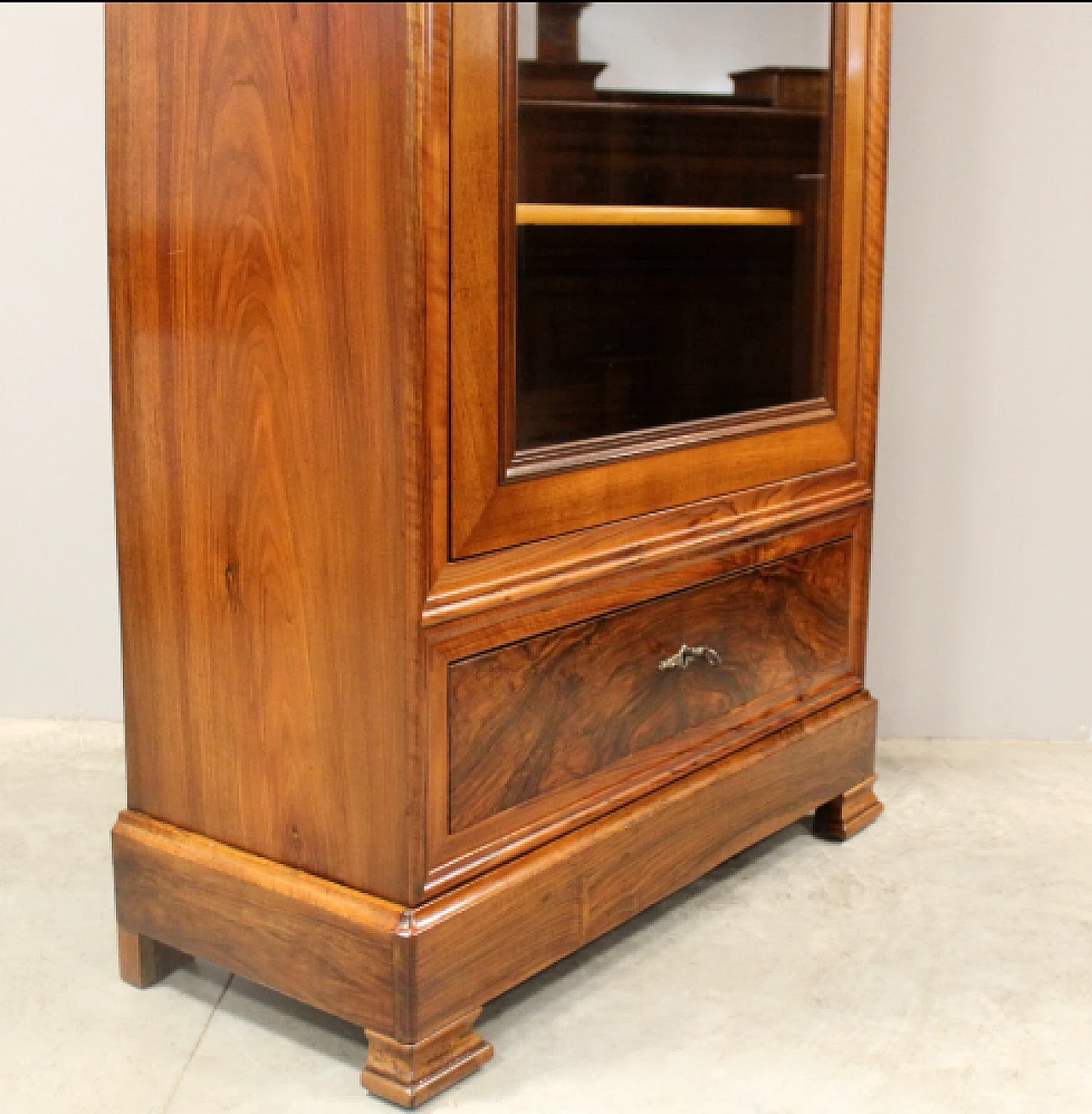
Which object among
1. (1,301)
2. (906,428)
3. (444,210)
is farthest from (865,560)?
(1,301)

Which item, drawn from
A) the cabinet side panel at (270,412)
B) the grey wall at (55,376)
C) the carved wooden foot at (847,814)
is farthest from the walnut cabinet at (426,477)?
the grey wall at (55,376)

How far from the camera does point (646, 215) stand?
5.69 feet

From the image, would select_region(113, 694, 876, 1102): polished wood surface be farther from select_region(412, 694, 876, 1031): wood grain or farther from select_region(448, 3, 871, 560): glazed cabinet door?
select_region(448, 3, 871, 560): glazed cabinet door

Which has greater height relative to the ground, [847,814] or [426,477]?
[426,477]

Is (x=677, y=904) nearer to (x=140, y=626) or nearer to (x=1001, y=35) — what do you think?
(x=140, y=626)

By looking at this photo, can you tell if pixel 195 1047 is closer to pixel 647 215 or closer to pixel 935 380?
pixel 647 215

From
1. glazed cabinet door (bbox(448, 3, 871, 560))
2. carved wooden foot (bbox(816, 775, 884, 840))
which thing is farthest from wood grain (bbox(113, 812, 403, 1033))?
carved wooden foot (bbox(816, 775, 884, 840))

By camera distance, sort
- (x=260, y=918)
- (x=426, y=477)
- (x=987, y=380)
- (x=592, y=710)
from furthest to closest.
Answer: (x=987, y=380), (x=592, y=710), (x=260, y=918), (x=426, y=477)

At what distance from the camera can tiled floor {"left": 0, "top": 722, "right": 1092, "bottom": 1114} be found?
1556 millimetres

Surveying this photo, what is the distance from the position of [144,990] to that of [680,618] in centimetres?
69

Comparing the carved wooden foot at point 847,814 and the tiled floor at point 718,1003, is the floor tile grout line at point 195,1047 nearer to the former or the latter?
the tiled floor at point 718,1003

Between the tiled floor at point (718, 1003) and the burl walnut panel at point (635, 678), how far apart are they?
235 millimetres

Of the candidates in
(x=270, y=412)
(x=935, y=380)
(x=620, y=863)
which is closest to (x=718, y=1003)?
(x=620, y=863)

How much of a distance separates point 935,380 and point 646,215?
85cm
